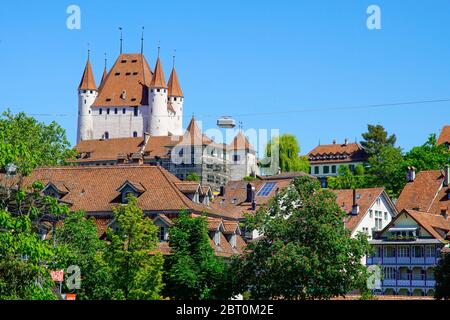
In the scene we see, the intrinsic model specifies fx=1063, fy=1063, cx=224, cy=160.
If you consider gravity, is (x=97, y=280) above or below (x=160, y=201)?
below

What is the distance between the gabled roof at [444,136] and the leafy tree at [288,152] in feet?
75.8

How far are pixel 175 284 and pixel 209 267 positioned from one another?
2.33 metres

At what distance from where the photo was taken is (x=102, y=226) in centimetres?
6881

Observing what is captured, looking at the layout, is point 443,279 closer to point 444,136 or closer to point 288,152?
point 288,152

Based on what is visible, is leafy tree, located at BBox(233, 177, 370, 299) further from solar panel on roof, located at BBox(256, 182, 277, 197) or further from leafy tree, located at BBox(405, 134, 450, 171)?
leafy tree, located at BBox(405, 134, 450, 171)

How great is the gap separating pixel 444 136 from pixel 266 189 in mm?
85716

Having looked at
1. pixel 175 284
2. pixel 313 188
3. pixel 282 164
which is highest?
pixel 282 164

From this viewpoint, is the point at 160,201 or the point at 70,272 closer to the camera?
the point at 70,272

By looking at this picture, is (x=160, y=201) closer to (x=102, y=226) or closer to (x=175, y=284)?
(x=102, y=226)

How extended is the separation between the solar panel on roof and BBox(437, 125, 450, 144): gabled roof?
8129cm

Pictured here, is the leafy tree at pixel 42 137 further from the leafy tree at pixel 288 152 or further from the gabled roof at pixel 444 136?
the gabled roof at pixel 444 136

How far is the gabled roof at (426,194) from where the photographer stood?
10119 cm

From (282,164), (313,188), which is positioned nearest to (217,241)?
(313,188)

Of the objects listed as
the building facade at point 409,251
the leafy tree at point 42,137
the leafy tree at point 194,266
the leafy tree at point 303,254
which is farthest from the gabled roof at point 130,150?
the leafy tree at point 194,266
